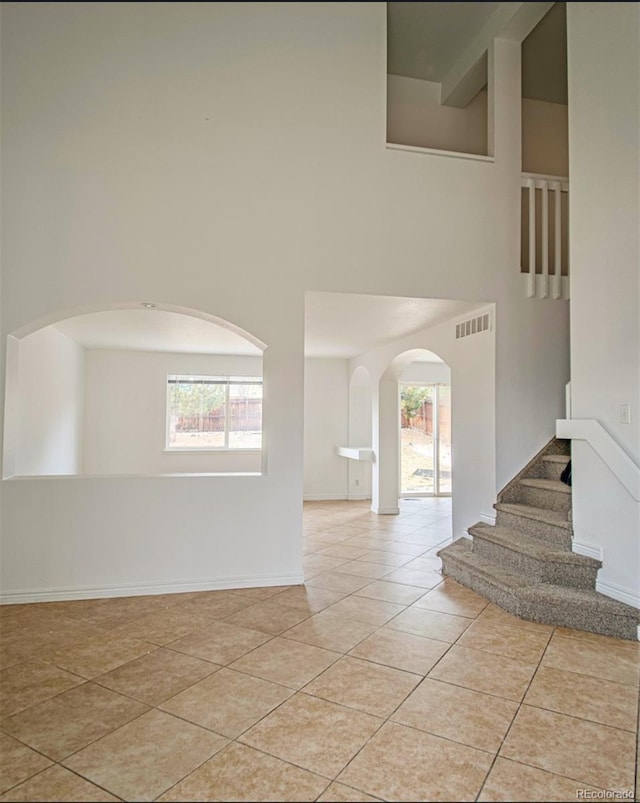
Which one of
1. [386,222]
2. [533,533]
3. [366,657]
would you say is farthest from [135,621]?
[386,222]

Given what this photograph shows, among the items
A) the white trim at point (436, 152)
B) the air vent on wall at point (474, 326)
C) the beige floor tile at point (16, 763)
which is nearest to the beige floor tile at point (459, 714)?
the beige floor tile at point (16, 763)

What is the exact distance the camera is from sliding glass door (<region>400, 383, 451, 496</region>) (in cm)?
923

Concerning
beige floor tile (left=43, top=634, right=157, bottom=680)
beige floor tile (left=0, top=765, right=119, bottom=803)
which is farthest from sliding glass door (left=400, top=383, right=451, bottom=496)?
beige floor tile (left=0, top=765, right=119, bottom=803)

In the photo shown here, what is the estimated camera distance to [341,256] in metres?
4.18

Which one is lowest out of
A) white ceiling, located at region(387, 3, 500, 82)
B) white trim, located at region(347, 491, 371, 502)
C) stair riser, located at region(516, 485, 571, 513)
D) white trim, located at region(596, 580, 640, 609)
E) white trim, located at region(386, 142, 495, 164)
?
white trim, located at region(347, 491, 371, 502)

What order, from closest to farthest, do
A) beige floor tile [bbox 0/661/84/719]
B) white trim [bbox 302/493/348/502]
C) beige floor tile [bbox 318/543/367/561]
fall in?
beige floor tile [bbox 0/661/84/719] → beige floor tile [bbox 318/543/367/561] → white trim [bbox 302/493/348/502]

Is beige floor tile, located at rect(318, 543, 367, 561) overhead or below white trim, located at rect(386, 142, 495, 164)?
below

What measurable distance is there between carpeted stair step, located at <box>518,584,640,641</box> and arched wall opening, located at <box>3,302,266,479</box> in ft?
14.1

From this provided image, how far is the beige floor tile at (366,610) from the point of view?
3278 millimetres

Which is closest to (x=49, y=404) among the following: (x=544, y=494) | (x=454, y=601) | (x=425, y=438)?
(x=454, y=601)

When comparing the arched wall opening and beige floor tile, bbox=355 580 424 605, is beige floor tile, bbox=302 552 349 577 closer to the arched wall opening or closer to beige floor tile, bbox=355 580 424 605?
beige floor tile, bbox=355 580 424 605

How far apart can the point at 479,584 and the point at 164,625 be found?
2199 millimetres

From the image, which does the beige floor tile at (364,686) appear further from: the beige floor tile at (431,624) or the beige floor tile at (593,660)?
the beige floor tile at (593,660)

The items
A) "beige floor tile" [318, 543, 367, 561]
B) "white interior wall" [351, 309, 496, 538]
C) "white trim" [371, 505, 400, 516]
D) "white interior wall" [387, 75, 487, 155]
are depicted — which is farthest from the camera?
"white trim" [371, 505, 400, 516]
